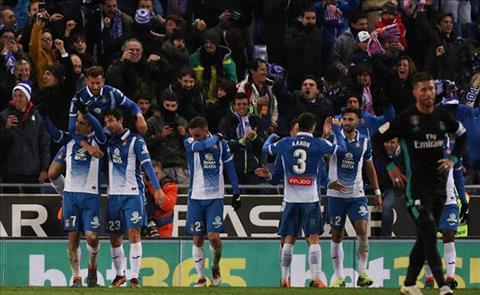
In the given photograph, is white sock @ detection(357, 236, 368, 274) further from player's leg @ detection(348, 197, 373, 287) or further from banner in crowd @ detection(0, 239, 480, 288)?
banner in crowd @ detection(0, 239, 480, 288)

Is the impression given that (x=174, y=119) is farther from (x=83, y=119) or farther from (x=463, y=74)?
(x=463, y=74)

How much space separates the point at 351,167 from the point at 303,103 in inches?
131

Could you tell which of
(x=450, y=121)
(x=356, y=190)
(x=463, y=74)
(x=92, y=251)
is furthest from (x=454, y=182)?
(x=463, y=74)

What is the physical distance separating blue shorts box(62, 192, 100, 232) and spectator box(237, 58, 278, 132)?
4.69 metres

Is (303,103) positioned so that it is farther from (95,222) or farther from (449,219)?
(95,222)

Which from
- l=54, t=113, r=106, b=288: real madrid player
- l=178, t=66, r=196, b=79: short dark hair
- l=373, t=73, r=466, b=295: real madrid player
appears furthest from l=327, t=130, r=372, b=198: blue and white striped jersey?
l=373, t=73, r=466, b=295: real madrid player

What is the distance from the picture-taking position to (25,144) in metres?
23.7

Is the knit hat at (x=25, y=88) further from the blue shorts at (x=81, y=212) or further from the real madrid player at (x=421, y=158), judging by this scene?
the real madrid player at (x=421, y=158)

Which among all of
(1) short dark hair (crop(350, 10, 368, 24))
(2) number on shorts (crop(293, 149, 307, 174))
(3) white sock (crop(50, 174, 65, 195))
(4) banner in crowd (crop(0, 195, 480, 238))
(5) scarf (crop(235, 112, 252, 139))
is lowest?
(4) banner in crowd (crop(0, 195, 480, 238))

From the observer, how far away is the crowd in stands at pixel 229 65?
23.8m

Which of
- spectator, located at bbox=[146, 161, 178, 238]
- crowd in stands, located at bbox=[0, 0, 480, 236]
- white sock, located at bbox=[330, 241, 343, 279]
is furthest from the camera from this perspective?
crowd in stands, located at bbox=[0, 0, 480, 236]

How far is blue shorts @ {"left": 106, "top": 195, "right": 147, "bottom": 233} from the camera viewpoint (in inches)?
798

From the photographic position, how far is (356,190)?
21.4 meters

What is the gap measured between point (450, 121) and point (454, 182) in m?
3.65
